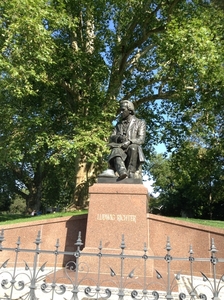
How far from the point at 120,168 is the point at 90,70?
27.8ft

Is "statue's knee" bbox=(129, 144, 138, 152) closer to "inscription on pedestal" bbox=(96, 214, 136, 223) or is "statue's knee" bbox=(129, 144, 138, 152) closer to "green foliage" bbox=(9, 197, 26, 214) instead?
"inscription on pedestal" bbox=(96, 214, 136, 223)

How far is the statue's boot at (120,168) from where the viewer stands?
25.3 feet

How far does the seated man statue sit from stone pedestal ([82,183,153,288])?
0.63 m

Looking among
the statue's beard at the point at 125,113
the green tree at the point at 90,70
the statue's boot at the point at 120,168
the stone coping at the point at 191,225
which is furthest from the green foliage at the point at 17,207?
the statue's boot at the point at 120,168

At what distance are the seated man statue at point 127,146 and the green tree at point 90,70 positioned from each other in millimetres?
3887

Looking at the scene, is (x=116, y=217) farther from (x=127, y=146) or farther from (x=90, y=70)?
(x=90, y=70)

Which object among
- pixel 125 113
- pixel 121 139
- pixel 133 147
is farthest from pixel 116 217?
pixel 125 113

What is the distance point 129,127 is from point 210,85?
7.74m

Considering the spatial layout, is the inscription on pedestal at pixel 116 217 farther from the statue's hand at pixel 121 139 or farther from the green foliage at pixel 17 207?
the green foliage at pixel 17 207

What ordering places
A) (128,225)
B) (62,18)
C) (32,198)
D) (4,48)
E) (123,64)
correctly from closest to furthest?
(128,225) < (4,48) < (62,18) < (123,64) < (32,198)

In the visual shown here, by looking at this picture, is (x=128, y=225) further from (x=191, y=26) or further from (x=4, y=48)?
(x=191, y=26)

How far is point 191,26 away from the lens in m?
12.1

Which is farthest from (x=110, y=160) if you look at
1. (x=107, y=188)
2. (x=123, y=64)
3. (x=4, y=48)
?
(x=123, y=64)

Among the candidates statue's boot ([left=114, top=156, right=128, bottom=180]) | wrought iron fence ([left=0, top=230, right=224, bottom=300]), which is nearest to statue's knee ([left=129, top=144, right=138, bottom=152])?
statue's boot ([left=114, top=156, right=128, bottom=180])
